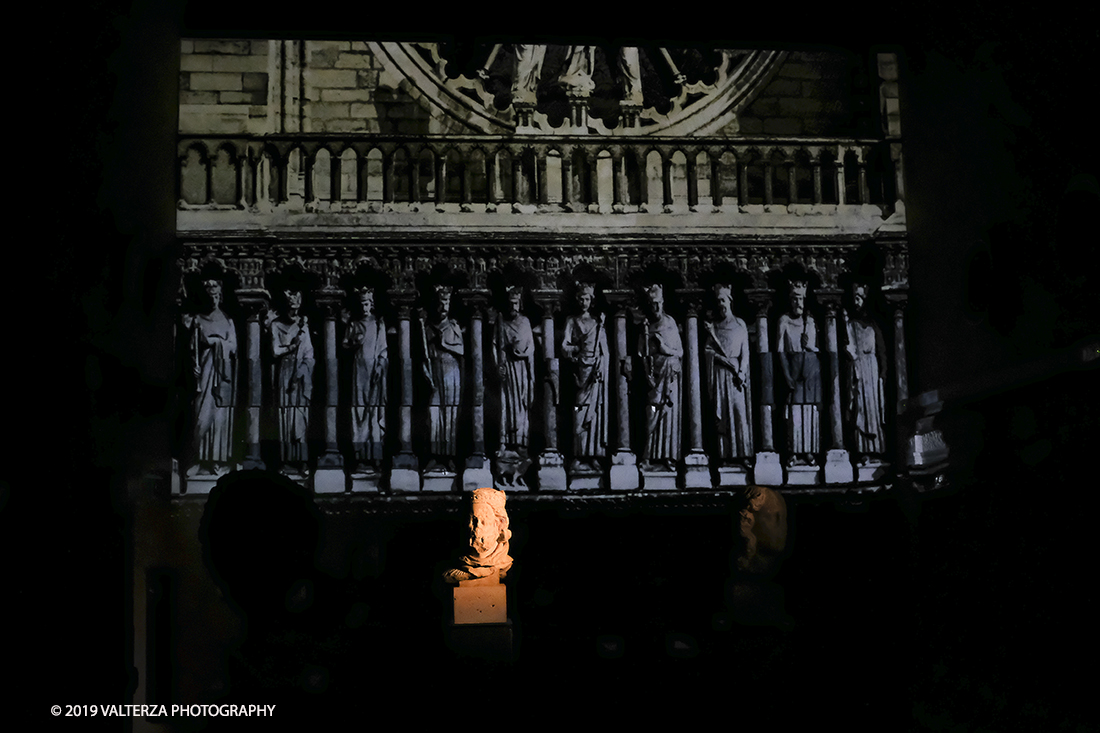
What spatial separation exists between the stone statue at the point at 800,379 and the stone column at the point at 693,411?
504 millimetres

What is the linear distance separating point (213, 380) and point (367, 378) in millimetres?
870

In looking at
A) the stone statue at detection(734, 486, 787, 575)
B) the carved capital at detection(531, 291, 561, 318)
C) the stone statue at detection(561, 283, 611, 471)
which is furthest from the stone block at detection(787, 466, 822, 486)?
the carved capital at detection(531, 291, 561, 318)

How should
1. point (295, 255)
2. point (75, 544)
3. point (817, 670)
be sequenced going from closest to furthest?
point (75, 544) < point (817, 670) < point (295, 255)

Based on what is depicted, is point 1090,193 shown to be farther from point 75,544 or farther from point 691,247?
point 75,544

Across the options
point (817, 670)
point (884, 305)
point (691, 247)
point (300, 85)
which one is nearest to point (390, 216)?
point (300, 85)

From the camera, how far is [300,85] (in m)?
6.32

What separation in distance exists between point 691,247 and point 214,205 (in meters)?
2.81

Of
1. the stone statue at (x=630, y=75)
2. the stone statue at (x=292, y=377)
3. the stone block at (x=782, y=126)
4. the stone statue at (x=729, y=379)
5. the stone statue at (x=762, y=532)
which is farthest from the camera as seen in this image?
the stone block at (x=782, y=126)

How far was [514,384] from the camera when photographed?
20.2 feet

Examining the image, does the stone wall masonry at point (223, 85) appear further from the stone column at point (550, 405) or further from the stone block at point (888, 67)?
the stone block at point (888, 67)

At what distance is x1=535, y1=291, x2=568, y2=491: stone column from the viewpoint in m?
6.10

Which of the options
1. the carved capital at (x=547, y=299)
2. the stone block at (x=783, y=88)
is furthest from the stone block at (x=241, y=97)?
the stone block at (x=783, y=88)

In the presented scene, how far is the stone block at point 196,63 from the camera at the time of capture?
20.6ft
